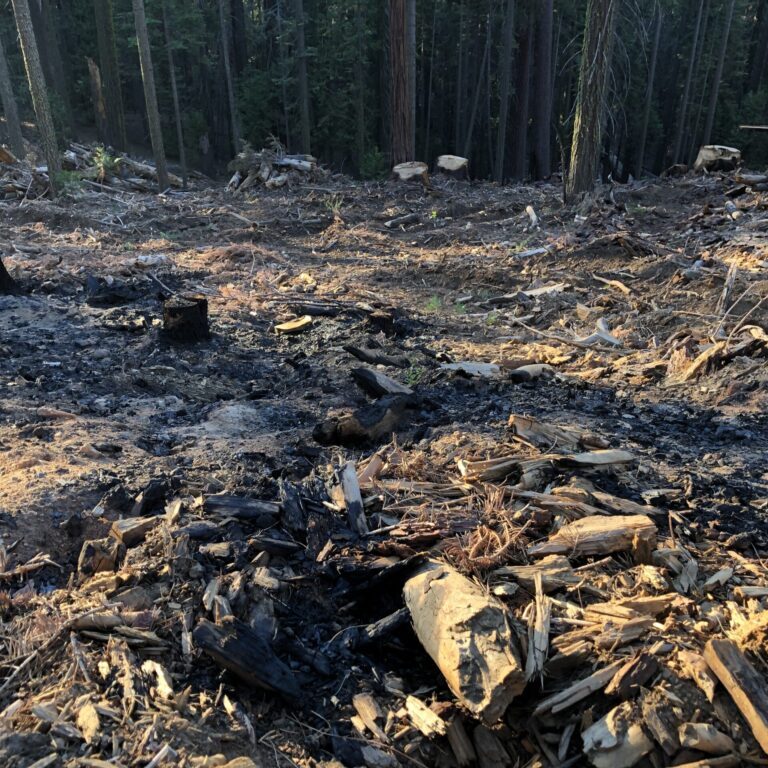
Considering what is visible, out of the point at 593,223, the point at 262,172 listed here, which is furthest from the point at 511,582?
the point at 262,172

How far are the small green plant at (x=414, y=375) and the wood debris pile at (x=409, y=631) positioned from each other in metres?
2.28

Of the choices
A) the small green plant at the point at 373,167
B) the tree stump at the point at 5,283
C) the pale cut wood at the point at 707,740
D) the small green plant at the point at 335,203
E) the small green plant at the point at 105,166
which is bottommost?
the small green plant at the point at 373,167

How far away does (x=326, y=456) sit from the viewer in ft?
13.5

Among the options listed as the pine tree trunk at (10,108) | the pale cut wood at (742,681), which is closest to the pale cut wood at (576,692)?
the pale cut wood at (742,681)

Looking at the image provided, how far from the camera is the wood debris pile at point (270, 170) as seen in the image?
17875 mm

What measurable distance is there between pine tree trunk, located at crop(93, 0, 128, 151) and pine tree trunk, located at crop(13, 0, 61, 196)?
9.38m

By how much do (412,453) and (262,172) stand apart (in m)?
15.9

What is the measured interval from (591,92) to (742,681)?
11805 mm

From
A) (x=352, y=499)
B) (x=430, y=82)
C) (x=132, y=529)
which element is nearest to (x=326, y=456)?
(x=352, y=499)

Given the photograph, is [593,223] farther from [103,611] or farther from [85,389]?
[103,611]

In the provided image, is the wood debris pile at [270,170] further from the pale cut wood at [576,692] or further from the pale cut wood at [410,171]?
the pale cut wood at [576,692]

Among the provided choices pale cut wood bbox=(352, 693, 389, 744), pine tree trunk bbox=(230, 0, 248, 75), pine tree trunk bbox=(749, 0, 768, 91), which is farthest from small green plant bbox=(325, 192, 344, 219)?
pine tree trunk bbox=(749, 0, 768, 91)

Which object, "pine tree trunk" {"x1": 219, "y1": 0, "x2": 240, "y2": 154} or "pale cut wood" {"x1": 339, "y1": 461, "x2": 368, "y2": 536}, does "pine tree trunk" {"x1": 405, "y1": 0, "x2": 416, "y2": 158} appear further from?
"pale cut wood" {"x1": 339, "y1": 461, "x2": 368, "y2": 536}

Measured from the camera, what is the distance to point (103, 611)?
A: 2545 mm
